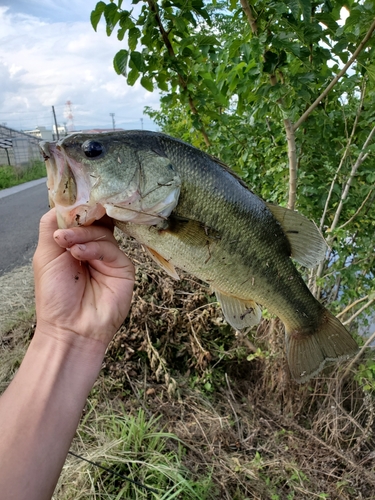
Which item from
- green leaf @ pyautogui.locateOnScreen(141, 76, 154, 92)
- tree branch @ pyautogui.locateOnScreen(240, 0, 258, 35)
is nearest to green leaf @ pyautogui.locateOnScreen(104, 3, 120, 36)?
green leaf @ pyautogui.locateOnScreen(141, 76, 154, 92)

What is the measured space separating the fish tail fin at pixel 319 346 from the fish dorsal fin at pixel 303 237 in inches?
17.5

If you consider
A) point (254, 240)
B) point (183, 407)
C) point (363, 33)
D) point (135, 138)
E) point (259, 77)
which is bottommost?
point (183, 407)

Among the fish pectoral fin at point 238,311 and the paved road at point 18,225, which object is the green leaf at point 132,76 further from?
the paved road at point 18,225

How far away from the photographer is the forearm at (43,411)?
1.32 meters

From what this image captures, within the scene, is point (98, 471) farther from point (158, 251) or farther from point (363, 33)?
point (363, 33)

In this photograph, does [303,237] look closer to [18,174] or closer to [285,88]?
[285,88]

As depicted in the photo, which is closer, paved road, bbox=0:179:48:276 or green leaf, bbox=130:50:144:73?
green leaf, bbox=130:50:144:73

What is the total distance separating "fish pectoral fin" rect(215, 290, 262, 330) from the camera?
1854 millimetres

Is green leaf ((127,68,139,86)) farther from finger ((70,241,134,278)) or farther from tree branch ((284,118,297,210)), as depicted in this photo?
finger ((70,241,134,278))

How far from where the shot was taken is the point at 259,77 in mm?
1994

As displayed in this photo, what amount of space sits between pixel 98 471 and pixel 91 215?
1985 mm

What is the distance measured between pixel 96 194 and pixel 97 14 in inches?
44.6

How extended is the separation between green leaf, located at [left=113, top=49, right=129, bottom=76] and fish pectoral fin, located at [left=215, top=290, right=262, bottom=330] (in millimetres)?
1319

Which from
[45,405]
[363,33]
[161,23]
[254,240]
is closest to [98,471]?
[45,405]
